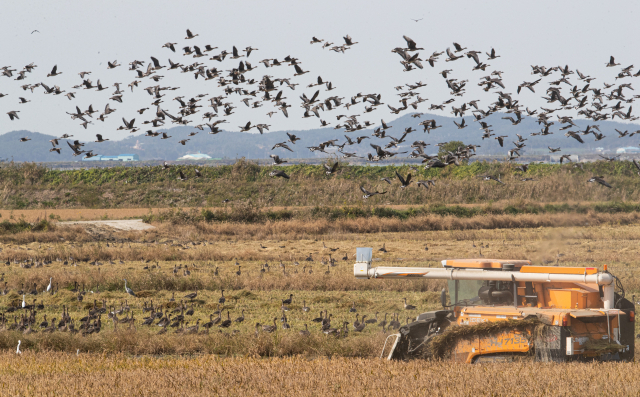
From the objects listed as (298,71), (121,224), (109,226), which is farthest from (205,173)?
(298,71)

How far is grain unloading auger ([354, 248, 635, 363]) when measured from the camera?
9.98 metres

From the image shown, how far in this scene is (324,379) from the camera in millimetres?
10414

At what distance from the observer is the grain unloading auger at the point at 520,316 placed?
393 inches

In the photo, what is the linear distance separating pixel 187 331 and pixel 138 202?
58841 millimetres

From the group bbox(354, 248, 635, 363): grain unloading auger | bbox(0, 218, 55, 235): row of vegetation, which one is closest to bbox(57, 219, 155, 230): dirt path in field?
bbox(0, 218, 55, 235): row of vegetation

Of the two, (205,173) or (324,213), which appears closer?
(324,213)

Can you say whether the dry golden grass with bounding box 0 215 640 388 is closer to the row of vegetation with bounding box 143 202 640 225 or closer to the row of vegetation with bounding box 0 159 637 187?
the row of vegetation with bounding box 143 202 640 225

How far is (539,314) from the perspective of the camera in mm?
9961

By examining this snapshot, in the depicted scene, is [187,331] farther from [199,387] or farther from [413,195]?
[413,195]

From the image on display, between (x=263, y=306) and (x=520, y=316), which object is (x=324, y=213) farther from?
(x=520, y=316)

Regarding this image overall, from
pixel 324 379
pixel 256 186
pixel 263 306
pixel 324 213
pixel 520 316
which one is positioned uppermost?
pixel 520 316

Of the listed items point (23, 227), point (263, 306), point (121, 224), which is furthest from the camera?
point (121, 224)

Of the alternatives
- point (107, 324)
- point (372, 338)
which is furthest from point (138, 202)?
point (372, 338)

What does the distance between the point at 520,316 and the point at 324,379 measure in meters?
3.29
